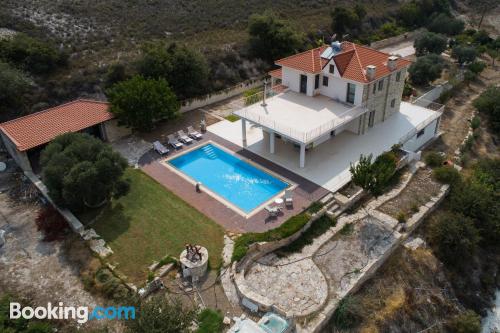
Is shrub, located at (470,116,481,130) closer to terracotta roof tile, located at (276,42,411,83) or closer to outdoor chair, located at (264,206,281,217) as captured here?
terracotta roof tile, located at (276,42,411,83)

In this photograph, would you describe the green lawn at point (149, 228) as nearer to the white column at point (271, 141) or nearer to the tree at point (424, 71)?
the white column at point (271, 141)

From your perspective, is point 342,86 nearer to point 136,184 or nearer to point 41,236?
point 136,184

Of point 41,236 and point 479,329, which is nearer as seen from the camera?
point 479,329

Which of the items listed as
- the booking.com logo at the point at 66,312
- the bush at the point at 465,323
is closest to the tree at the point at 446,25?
the bush at the point at 465,323

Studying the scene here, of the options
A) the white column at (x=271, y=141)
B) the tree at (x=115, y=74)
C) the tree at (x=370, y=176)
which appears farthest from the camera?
the tree at (x=115, y=74)

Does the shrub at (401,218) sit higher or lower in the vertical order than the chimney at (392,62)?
lower

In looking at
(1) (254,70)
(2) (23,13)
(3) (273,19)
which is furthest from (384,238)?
(2) (23,13)
